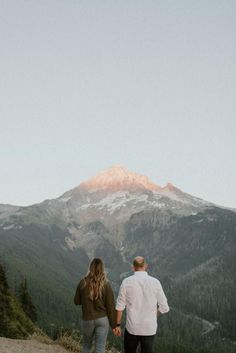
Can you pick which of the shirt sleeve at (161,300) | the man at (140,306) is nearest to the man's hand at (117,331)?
the man at (140,306)

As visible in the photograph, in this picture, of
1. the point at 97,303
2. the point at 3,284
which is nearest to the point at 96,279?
the point at 97,303

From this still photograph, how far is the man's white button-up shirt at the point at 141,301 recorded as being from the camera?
12.5 meters

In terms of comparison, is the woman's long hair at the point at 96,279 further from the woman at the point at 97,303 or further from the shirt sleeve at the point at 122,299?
the shirt sleeve at the point at 122,299

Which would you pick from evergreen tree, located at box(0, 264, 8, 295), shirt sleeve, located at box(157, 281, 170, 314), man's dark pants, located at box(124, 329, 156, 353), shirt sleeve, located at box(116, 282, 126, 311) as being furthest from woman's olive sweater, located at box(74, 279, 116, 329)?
evergreen tree, located at box(0, 264, 8, 295)

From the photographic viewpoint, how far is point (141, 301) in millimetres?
12578

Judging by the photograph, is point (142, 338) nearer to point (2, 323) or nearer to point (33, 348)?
point (33, 348)

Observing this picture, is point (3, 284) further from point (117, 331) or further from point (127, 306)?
point (127, 306)

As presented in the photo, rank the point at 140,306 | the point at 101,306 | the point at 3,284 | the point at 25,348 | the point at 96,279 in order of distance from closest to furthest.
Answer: the point at 140,306 → the point at 96,279 → the point at 101,306 → the point at 25,348 → the point at 3,284

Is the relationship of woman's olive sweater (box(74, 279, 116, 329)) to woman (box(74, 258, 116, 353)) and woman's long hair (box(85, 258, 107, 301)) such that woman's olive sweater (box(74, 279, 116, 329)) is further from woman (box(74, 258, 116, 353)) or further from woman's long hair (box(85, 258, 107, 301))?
woman's long hair (box(85, 258, 107, 301))

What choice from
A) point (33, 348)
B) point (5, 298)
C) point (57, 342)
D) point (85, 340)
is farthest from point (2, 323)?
point (85, 340)

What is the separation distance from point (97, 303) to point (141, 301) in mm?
1437

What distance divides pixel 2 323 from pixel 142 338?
25791 millimetres

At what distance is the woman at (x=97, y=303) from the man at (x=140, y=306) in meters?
0.69

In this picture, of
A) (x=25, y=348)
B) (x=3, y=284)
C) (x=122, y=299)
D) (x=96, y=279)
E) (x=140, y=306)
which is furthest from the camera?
(x=3, y=284)
